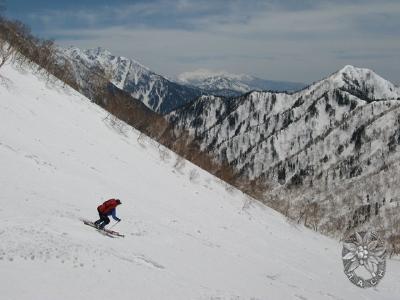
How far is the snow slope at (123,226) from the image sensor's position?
1630cm

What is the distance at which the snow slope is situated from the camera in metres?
16.3

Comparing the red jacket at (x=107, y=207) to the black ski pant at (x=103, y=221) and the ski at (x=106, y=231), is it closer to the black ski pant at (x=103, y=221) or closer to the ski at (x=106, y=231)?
the black ski pant at (x=103, y=221)

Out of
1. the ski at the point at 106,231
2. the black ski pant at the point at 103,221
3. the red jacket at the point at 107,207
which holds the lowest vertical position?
the ski at the point at 106,231

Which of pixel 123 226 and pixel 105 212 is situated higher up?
pixel 105 212

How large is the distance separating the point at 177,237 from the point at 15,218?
10389 millimetres

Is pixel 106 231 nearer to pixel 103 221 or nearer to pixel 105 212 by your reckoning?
pixel 103 221

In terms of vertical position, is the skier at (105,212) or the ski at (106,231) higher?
the skier at (105,212)

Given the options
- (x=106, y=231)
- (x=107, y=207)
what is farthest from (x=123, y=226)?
(x=106, y=231)

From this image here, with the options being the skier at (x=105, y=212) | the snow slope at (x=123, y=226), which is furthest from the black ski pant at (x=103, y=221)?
the snow slope at (x=123, y=226)

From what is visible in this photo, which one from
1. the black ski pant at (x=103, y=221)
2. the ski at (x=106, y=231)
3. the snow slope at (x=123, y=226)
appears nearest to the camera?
the snow slope at (x=123, y=226)

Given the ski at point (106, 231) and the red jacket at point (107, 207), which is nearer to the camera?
the ski at point (106, 231)

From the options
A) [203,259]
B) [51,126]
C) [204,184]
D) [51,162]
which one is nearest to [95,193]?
[51,162]

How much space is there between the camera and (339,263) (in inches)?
1676

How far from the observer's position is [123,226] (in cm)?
2495
